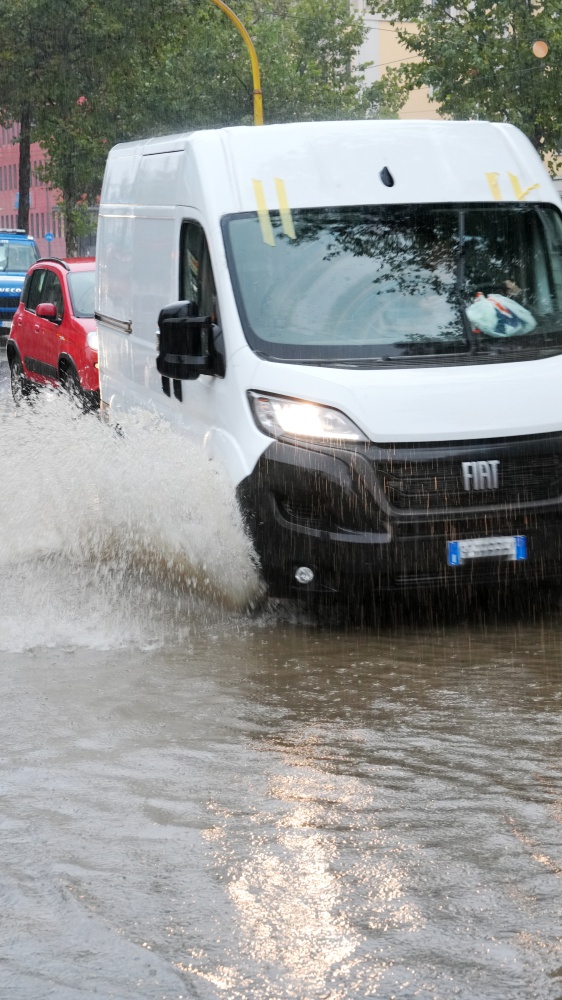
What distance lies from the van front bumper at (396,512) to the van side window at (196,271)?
1.27 m

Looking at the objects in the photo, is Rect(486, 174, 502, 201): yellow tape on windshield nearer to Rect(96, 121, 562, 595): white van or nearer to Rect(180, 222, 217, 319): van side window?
Rect(96, 121, 562, 595): white van

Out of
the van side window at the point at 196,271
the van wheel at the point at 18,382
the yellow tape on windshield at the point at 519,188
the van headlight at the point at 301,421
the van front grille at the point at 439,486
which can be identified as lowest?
the van wheel at the point at 18,382

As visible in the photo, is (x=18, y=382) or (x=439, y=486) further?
(x=18, y=382)

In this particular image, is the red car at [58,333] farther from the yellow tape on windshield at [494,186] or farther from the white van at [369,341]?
the yellow tape on windshield at [494,186]

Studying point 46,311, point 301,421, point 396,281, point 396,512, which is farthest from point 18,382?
point 396,512

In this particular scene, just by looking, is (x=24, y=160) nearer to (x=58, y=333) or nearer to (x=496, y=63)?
(x=496, y=63)

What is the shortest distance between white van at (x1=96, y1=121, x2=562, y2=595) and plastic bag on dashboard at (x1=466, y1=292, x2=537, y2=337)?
11mm

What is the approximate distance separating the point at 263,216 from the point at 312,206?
251 mm

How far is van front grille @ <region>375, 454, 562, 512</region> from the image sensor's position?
7.35 m

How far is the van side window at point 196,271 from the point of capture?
8.40 m

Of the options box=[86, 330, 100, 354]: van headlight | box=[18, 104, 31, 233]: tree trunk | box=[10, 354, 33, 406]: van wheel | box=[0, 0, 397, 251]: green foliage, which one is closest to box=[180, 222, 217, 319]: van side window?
box=[86, 330, 100, 354]: van headlight

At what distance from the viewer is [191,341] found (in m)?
8.18

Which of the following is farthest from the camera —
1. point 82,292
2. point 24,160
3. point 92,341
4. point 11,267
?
point 24,160

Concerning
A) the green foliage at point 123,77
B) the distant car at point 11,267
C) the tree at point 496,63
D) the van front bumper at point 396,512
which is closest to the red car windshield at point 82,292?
the van front bumper at point 396,512
